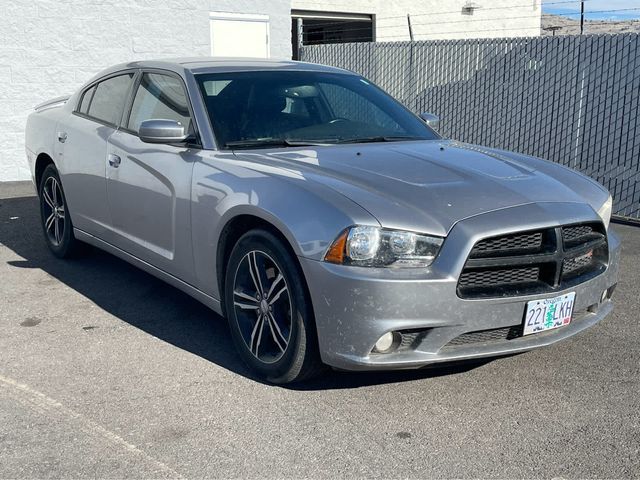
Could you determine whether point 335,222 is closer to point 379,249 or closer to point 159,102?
point 379,249

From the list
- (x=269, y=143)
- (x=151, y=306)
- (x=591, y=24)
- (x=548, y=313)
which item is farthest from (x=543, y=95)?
(x=591, y=24)

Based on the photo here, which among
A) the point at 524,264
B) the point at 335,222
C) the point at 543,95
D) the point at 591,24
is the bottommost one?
the point at 524,264

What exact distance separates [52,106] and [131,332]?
10.0 ft

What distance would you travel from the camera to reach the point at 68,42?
12195mm

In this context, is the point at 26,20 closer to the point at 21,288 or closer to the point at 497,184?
the point at 21,288

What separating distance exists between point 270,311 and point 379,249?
771 mm

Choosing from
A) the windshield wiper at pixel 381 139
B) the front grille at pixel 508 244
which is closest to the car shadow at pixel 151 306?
the front grille at pixel 508 244

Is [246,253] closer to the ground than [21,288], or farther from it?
farther from it

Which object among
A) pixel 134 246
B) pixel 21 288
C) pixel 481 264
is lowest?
pixel 21 288

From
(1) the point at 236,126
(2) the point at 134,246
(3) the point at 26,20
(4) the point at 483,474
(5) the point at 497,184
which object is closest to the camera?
(4) the point at 483,474

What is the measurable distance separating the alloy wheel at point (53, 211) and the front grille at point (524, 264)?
401cm

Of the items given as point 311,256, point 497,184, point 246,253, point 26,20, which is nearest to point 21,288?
point 246,253

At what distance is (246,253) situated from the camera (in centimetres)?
427

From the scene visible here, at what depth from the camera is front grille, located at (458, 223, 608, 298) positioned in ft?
12.5
